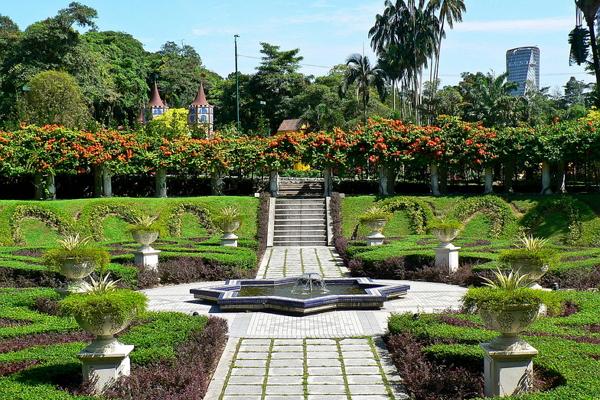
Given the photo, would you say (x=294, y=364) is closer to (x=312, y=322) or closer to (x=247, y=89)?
(x=312, y=322)

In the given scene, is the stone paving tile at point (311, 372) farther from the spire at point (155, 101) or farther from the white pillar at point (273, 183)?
the spire at point (155, 101)

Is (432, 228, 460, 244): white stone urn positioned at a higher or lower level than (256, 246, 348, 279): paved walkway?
higher

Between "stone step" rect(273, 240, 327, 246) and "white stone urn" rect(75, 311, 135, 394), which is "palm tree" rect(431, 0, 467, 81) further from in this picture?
"white stone urn" rect(75, 311, 135, 394)

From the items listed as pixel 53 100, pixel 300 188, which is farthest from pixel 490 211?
pixel 53 100

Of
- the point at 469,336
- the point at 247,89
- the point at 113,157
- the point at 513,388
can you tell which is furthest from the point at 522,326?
the point at 247,89

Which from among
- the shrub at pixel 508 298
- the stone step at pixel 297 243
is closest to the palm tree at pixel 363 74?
the stone step at pixel 297 243

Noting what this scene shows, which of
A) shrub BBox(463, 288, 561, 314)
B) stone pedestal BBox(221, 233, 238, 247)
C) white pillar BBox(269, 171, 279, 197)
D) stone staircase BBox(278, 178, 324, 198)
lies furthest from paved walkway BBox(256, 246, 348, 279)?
shrub BBox(463, 288, 561, 314)

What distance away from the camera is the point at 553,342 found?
24.6 feet

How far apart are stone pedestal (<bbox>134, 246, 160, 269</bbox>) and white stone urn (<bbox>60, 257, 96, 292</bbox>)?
4067 millimetres

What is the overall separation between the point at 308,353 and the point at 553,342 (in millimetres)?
3161

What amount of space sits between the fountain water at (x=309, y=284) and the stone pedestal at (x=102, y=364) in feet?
21.6

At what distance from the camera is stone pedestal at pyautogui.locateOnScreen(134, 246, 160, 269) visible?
49.1 feet

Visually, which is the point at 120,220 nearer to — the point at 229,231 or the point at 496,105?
the point at 229,231

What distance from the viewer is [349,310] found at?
38.5 ft
